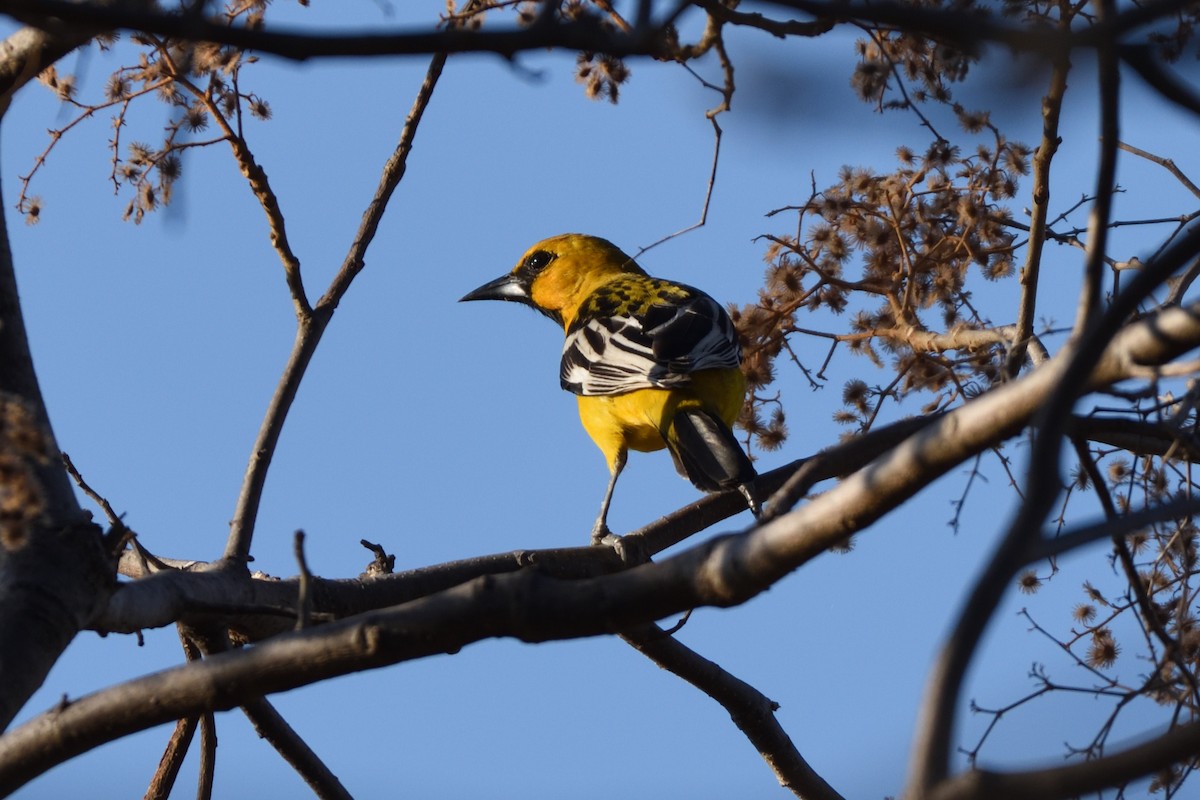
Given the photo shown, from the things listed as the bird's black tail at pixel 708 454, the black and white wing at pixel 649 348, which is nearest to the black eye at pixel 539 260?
the black and white wing at pixel 649 348

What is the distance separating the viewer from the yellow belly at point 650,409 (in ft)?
19.7

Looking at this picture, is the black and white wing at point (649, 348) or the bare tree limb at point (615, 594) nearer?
the bare tree limb at point (615, 594)

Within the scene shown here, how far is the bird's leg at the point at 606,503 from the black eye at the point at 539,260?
8.90ft

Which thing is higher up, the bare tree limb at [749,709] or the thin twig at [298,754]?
the bare tree limb at [749,709]

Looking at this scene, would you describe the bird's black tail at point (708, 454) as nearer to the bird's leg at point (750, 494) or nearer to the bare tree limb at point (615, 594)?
the bird's leg at point (750, 494)

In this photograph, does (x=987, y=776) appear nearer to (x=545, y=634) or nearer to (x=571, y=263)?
(x=545, y=634)

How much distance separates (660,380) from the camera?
232 inches

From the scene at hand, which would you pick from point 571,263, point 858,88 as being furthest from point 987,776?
point 571,263

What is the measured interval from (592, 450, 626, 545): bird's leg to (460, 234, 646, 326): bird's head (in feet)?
7.43

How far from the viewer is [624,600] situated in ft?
7.74

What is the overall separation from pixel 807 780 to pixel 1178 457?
179cm

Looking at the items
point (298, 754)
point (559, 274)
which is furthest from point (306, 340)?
point (559, 274)

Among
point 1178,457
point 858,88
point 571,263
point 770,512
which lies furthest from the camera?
point 571,263

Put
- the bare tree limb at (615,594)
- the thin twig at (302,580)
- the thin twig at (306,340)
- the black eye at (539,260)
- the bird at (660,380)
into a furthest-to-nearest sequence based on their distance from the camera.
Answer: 1. the black eye at (539,260)
2. the bird at (660,380)
3. the thin twig at (306,340)
4. the thin twig at (302,580)
5. the bare tree limb at (615,594)
